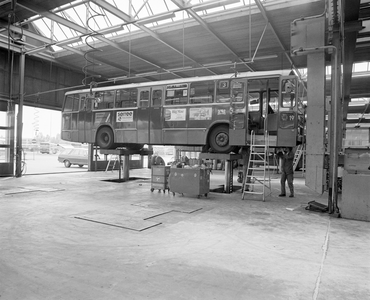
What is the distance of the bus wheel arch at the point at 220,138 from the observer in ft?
31.3

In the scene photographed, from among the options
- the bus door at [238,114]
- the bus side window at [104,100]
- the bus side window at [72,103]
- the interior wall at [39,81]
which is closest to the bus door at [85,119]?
the bus side window at [72,103]

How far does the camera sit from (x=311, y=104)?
7.02 metres

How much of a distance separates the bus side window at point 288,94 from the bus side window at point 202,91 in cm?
222

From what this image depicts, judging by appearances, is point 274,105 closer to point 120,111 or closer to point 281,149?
point 281,149

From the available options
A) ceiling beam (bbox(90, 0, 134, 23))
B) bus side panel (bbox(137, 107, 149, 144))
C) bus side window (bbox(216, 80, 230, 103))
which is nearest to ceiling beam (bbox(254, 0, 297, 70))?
bus side window (bbox(216, 80, 230, 103))

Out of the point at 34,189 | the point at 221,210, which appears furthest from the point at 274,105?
the point at 34,189

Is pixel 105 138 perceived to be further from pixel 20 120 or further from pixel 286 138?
pixel 286 138

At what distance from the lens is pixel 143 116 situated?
11.1 m

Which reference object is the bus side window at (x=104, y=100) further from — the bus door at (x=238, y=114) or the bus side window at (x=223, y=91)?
the bus door at (x=238, y=114)

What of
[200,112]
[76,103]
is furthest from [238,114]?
[76,103]

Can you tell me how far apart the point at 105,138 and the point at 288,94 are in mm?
7564

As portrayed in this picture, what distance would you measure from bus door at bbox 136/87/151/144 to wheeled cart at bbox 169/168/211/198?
2.49 m

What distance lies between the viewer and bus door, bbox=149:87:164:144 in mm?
10688

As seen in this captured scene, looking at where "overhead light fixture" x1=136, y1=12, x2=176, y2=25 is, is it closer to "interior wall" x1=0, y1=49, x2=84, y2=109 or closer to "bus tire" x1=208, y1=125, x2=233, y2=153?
"bus tire" x1=208, y1=125, x2=233, y2=153
